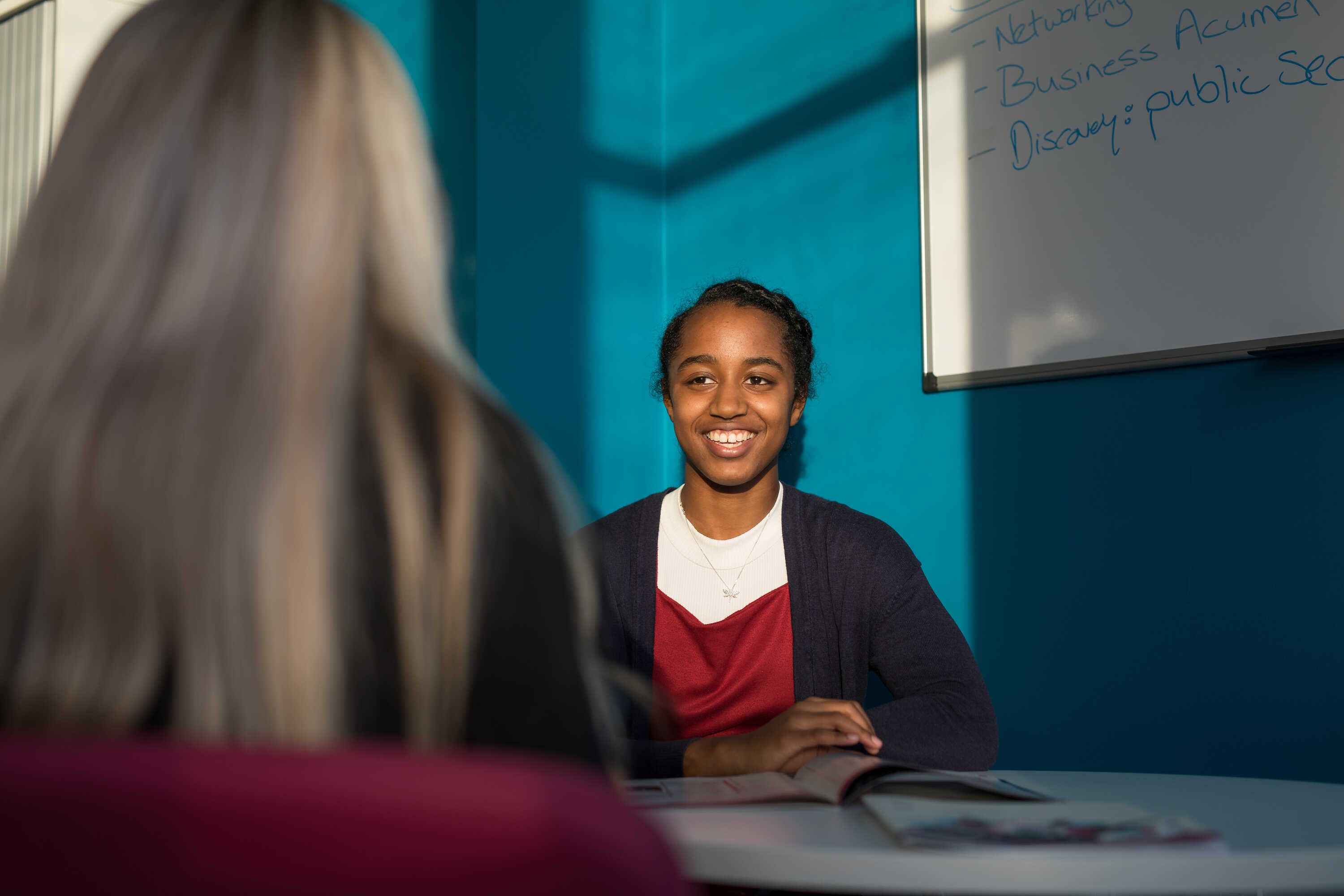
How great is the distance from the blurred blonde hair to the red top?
43.4 inches

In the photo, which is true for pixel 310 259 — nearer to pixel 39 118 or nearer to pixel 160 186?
pixel 160 186

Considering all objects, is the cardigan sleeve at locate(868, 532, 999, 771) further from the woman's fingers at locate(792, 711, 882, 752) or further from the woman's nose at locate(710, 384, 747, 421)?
the woman's nose at locate(710, 384, 747, 421)

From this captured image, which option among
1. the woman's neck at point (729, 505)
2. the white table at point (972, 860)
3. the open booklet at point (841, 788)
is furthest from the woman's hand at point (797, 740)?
the woman's neck at point (729, 505)

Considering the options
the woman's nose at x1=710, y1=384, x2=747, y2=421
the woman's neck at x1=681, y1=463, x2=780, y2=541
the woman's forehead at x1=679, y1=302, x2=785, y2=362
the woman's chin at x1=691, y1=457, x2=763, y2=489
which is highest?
the woman's forehead at x1=679, y1=302, x2=785, y2=362

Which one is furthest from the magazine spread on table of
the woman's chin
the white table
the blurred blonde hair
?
the woman's chin

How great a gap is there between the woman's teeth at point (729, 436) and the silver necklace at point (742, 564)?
0.13 m

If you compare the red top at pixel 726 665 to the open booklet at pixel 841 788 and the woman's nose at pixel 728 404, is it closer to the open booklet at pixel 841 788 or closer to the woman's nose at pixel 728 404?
the woman's nose at pixel 728 404

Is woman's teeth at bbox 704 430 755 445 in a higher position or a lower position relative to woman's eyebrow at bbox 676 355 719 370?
lower

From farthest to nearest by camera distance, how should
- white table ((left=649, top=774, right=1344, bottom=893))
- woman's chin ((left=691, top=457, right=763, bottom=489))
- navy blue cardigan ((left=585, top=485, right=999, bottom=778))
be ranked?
1. woman's chin ((left=691, top=457, right=763, bottom=489))
2. navy blue cardigan ((left=585, top=485, right=999, bottom=778))
3. white table ((left=649, top=774, right=1344, bottom=893))

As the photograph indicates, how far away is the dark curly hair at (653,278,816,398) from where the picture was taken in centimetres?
192

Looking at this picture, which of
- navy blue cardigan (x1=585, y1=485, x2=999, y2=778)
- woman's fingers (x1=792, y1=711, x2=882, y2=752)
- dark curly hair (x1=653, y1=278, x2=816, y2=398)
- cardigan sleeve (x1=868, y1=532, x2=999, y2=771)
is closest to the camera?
woman's fingers (x1=792, y1=711, x2=882, y2=752)

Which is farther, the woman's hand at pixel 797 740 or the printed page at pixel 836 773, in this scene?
the woman's hand at pixel 797 740

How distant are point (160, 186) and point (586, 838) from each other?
45 cm

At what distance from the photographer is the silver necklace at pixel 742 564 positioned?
1722 mm
